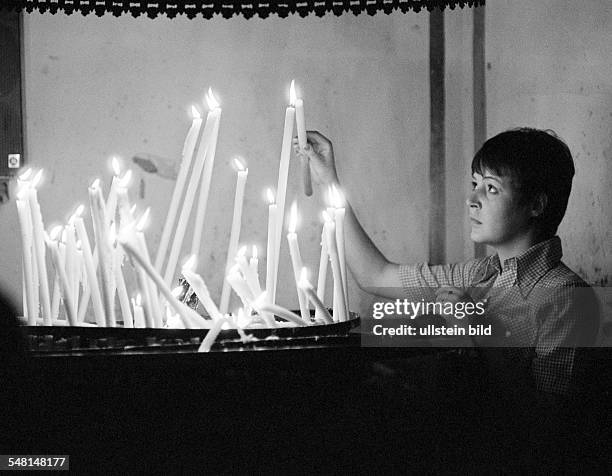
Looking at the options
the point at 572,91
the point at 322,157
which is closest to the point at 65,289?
the point at 322,157

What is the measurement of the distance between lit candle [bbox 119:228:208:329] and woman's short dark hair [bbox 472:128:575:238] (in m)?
1.06

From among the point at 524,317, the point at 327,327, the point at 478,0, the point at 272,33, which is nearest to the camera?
the point at 327,327

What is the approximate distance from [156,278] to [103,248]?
0.16m

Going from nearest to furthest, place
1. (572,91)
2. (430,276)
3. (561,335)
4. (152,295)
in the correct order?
1. (152,295)
2. (561,335)
3. (572,91)
4. (430,276)

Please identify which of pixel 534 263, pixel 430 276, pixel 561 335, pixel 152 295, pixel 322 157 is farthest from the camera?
pixel 430 276

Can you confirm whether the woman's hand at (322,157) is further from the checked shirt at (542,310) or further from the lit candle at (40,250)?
the lit candle at (40,250)

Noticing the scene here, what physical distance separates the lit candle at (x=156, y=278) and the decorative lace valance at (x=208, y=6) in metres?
0.33

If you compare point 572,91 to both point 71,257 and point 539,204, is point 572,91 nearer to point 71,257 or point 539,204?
point 539,204

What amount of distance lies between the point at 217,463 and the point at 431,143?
1.93 meters

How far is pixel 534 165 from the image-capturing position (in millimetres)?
1842

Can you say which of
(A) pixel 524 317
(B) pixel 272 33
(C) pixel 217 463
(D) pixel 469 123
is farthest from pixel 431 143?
(C) pixel 217 463

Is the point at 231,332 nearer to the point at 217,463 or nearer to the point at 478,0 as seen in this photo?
the point at 217,463

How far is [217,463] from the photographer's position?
0.90 meters

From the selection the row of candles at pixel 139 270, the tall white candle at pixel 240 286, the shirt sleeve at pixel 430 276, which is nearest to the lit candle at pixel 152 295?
the row of candles at pixel 139 270
